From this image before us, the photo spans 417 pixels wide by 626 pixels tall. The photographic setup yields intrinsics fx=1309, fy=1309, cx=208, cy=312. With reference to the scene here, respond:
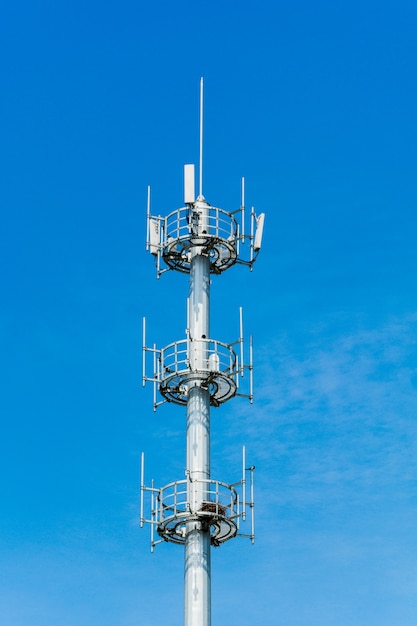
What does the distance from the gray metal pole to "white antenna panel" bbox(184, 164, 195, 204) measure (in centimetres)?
101

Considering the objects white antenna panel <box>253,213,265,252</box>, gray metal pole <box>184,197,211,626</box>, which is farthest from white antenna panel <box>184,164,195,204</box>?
white antenna panel <box>253,213,265,252</box>

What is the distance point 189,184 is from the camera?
2872 inches

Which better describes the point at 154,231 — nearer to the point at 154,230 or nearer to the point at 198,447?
the point at 154,230

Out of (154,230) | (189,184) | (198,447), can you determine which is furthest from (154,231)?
(198,447)

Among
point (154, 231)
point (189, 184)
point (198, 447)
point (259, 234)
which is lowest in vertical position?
point (198, 447)

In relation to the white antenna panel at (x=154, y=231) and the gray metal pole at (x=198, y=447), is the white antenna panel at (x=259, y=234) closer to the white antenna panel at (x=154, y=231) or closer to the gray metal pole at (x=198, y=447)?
the gray metal pole at (x=198, y=447)

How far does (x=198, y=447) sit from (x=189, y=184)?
14.9 m

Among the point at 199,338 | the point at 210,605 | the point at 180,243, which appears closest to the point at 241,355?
the point at 199,338

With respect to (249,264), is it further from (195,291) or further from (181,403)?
(181,403)

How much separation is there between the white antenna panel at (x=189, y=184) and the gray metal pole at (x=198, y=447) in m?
1.01

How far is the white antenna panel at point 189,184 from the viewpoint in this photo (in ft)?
239

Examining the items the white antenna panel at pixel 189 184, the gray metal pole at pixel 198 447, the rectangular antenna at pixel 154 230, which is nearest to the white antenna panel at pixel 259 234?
the gray metal pole at pixel 198 447

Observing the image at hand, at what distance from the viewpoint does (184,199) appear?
7288 cm

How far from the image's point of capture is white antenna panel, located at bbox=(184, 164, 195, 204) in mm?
72812
